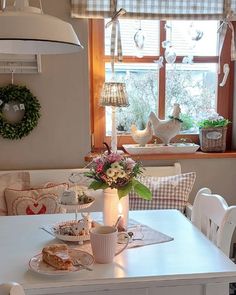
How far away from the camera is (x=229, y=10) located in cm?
284

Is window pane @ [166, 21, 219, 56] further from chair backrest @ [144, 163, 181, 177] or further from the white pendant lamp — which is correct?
the white pendant lamp

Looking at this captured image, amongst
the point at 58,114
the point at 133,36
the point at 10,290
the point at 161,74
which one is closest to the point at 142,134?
the point at 161,74

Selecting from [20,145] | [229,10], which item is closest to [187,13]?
[229,10]

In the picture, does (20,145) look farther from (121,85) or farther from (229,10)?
(229,10)

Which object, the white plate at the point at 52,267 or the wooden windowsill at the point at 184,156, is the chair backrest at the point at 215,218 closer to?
the white plate at the point at 52,267

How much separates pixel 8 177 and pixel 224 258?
1.65 metres

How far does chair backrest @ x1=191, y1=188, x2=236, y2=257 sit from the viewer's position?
1613 millimetres

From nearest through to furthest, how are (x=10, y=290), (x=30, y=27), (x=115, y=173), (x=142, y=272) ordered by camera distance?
(x=10, y=290) < (x=30, y=27) < (x=142, y=272) < (x=115, y=173)

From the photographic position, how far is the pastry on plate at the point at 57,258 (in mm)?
1340

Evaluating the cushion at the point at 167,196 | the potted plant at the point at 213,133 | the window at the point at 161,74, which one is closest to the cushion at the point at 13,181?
the window at the point at 161,74

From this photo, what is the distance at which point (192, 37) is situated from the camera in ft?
9.74

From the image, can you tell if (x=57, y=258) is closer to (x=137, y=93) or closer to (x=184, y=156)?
(x=184, y=156)

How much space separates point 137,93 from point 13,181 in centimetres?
114

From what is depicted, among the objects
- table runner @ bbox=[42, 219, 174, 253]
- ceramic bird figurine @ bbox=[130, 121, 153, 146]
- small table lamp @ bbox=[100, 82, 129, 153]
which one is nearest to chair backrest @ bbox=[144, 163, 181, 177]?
ceramic bird figurine @ bbox=[130, 121, 153, 146]
